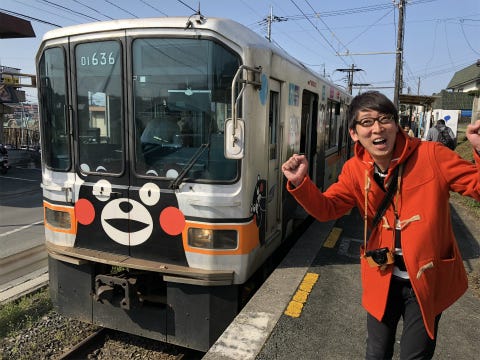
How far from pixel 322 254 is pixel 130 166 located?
2.64 meters

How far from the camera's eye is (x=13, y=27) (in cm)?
1248

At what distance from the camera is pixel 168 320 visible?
3406mm

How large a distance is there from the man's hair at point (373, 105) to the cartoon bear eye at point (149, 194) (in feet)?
5.99

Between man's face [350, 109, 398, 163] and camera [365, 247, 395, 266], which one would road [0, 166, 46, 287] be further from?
man's face [350, 109, 398, 163]

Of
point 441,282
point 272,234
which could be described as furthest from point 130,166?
point 441,282

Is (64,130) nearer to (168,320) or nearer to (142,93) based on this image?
(142,93)

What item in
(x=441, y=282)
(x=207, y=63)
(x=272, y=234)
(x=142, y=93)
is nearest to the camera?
(x=441, y=282)

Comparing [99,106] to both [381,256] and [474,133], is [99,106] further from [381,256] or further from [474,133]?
[474,133]

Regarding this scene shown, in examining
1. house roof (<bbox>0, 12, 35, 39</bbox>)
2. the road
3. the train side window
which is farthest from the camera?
house roof (<bbox>0, 12, 35, 39</bbox>)

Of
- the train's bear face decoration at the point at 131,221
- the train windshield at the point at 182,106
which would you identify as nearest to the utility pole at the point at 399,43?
the train windshield at the point at 182,106

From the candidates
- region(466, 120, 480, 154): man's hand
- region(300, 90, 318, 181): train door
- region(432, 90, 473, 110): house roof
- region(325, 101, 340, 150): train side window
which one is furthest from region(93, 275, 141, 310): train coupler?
region(432, 90, 473, 110): house roof

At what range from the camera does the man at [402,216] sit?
71.5 inches

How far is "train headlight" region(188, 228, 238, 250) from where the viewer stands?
319 cm

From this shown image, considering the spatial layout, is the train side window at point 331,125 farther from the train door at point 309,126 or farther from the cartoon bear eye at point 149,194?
the cartoon bear eye at point 149,194
